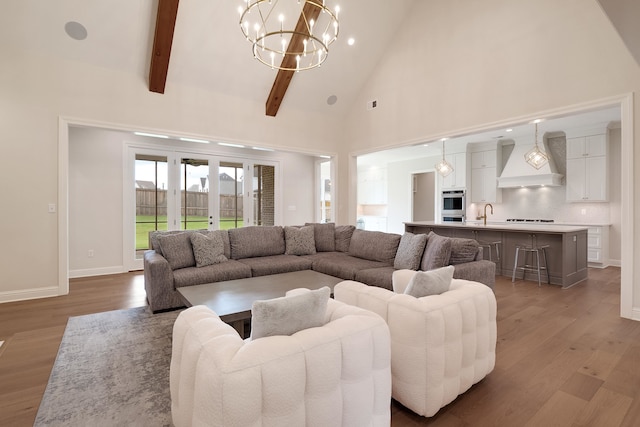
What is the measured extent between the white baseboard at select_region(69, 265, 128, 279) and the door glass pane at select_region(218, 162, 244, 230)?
2039 millimetres

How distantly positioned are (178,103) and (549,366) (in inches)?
226

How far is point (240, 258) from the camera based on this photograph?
451 centimetres

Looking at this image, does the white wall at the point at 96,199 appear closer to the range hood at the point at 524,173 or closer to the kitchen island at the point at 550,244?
the kitchen island at the point at 550,244

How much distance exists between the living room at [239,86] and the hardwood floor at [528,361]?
0.68 metres

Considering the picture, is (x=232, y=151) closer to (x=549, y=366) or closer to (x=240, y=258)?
(x=240, y=258)

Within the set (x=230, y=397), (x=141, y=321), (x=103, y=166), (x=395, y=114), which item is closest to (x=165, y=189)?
(x=103, y=166)

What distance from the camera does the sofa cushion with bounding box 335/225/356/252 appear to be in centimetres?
505

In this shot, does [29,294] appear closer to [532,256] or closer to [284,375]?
[284,375]

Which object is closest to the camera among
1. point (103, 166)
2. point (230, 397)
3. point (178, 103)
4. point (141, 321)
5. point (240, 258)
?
point (230, 397)

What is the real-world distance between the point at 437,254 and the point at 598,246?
17.1ft

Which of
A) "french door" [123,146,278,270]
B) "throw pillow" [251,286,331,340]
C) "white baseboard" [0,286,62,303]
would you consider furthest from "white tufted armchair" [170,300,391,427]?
"french door" [123,146,278,270]

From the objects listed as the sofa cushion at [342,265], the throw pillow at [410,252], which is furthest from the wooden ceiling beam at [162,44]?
the throw pillow at [410,252]

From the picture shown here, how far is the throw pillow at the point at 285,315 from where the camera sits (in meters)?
1.35

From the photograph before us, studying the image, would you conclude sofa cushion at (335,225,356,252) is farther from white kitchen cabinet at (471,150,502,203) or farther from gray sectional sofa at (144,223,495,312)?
white kitchen cabinet at (471,150,502,203)
